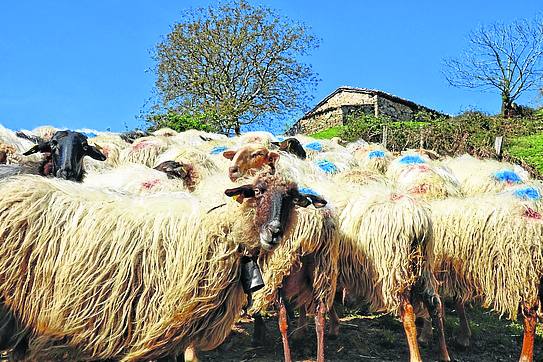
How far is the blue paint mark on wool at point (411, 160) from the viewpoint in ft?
31.8

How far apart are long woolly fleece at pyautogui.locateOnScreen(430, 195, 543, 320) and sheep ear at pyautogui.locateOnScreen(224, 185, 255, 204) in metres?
3.28

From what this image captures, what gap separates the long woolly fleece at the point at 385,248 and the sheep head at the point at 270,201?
1.91 metres

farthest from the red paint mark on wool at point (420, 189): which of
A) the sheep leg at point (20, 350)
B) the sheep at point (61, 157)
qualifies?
the sheep leg at point (20, 350)

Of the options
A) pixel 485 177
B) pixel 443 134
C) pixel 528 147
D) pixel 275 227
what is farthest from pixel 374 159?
pixel 528 147

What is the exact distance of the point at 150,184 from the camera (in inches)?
258

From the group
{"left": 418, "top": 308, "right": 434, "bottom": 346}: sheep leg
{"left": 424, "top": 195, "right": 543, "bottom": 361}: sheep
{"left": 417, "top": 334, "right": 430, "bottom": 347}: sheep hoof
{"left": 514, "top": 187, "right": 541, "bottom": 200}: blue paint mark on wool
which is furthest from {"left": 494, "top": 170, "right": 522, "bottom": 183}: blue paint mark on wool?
{"left": 417, "top": 334, "right": 430, "bottom": 347}: sheep hoof

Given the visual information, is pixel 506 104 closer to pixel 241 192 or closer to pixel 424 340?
pixel 424 340

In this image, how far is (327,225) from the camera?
18.8 feet

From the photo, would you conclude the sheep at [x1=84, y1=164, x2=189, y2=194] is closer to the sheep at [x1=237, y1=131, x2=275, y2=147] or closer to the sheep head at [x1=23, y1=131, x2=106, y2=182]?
the sheep head at [x1=23, y1=131, x2=106, y2=182]

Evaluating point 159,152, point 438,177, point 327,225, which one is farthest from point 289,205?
point 159,152

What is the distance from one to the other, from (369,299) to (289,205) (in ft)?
7.84

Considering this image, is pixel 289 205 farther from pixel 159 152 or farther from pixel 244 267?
pixel 159 152

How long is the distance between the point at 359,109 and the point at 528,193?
26.6 metres

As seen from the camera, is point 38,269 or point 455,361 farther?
point 455,361
